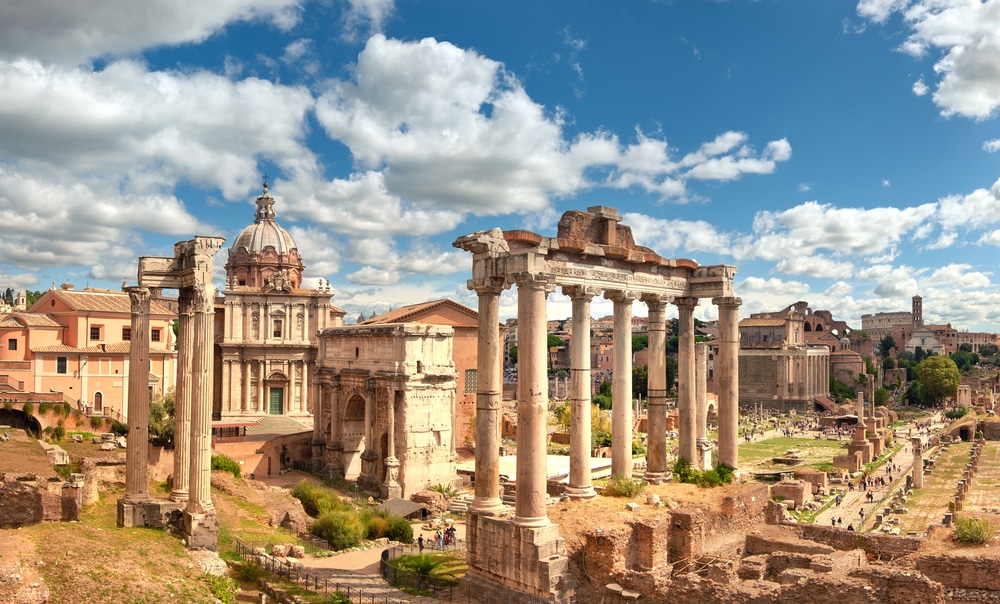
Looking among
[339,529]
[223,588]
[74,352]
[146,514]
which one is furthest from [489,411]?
[74,352]

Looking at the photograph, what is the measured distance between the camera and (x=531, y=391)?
15531mm

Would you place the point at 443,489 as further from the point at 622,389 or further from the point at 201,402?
the point at 622,389

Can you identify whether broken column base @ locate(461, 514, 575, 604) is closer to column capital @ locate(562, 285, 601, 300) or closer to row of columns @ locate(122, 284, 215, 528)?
column capital @ locate(562, 285, 601, 300)

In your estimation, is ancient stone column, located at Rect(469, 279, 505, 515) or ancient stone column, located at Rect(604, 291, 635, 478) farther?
ancient stone column, located at Rect(604, 291, 635, 478)

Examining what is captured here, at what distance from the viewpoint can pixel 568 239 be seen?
1719 centimetres

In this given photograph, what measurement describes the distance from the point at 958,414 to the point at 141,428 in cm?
9235

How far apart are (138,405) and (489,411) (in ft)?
31.5

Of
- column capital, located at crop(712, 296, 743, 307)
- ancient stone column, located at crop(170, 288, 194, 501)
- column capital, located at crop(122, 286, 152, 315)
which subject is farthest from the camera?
column capital, located at crop(712, 296, 743, 307)

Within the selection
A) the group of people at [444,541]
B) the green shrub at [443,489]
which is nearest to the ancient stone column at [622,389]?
the group of people at [444,541]

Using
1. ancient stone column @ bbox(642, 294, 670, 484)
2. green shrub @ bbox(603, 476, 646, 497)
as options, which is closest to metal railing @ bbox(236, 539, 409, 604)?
green shrub @ bbox(603, 476, 646, 497)

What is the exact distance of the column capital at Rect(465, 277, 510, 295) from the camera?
1619 cm

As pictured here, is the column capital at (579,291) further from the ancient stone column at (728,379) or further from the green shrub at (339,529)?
the green shrub at (339,529)

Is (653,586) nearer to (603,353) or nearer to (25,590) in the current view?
(25,590)

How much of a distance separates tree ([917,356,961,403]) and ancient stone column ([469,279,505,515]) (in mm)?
103086
